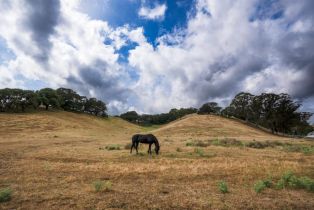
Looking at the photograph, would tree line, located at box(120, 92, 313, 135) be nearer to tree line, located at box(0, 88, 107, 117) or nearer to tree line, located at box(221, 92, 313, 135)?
tree line, located at box(221, 92, 313, 135)

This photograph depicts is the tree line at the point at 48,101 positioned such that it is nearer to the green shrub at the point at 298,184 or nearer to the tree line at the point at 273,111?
the tree line at the point at 273,111

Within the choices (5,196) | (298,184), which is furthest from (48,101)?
(298,184)

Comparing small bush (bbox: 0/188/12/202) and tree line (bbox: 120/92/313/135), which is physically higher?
tree line (bbox: 120/92/313/135)

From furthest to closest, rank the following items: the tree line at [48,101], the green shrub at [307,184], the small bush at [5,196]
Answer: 1. the tree line at [48,101]
2. the green shrub at [307,184]
3. the small bush at [5,196]

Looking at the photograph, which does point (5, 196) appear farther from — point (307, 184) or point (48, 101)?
point (48, 101)

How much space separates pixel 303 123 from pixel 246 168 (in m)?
79.5

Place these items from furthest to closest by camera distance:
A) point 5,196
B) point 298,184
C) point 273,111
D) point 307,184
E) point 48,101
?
point 48,101
point 273,111
point 298,184
point 307,184
point 5,196

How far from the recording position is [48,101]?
85.8 metres

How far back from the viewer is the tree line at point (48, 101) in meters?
73.7

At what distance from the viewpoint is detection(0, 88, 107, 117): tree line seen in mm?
73744

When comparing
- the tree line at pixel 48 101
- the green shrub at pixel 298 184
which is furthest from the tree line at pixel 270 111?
the green shrub at pixel 298 184

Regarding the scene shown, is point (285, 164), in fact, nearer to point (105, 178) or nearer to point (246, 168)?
point (246, 168)

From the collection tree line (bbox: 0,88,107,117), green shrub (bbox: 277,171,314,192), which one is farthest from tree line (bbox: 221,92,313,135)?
green shrub (bbox: 277,171,314,192)

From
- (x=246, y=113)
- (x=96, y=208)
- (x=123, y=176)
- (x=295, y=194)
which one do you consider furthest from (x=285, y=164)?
(x=246, y=113)
